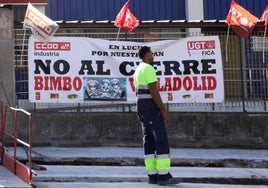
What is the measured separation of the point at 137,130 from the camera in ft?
38.5

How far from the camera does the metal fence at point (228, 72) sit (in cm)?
1184

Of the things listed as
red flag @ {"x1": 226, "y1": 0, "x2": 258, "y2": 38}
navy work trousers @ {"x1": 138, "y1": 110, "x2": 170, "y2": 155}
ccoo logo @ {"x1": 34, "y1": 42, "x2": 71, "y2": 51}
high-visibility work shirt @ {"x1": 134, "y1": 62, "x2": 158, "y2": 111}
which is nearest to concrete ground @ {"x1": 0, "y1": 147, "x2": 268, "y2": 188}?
navy work trousers @ {"x1": 138, "y1": 110, "x2": 170, "y2": 155}

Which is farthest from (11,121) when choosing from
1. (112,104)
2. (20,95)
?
(112,104)

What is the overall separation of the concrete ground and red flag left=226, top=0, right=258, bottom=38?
2.91 m

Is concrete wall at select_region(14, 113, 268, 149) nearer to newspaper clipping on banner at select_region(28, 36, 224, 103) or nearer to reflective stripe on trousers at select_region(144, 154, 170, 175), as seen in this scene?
newspaper clipping on banner at select_region(28, 36, 224, 103)

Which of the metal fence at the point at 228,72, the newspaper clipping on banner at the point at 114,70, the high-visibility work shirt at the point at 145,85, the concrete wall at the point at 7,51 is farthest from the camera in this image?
the metal fence at the point at 228,72

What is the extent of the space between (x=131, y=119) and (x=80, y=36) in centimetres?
233

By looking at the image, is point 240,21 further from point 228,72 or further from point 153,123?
point 153,123

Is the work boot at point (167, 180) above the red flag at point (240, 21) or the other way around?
the other way around

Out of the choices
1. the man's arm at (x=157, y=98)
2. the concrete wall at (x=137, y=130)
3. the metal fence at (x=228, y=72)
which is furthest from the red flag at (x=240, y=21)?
the man's arm at (x=157, y=98)

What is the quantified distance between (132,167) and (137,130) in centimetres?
226

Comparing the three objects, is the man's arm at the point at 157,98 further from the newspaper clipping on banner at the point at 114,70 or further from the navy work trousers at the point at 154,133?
the newspaper clipping on banner at the point at 114,70

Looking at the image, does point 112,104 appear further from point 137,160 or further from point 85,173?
point 85,173

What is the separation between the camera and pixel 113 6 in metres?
19.9
